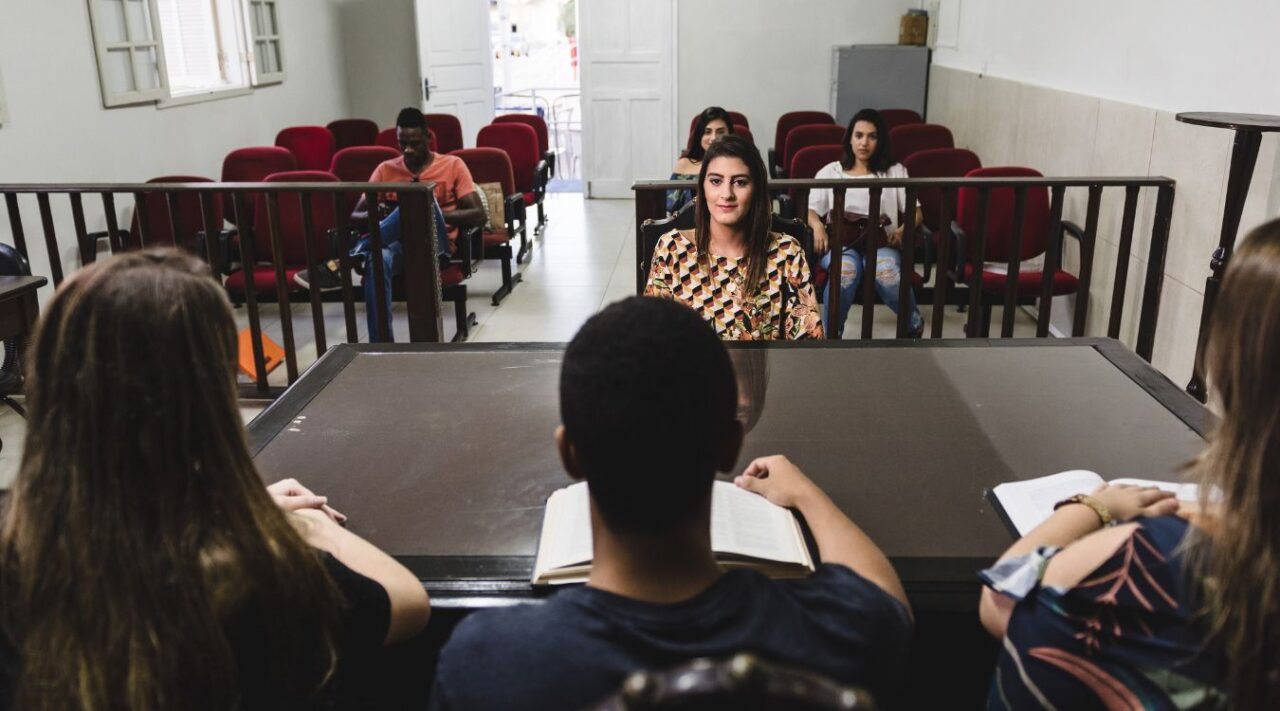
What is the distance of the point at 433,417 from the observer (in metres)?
1.75

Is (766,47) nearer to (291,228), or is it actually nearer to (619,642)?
(291,228)

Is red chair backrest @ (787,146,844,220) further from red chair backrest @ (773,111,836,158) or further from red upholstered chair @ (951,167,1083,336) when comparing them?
red chair backrest @ (773,111,836,158)

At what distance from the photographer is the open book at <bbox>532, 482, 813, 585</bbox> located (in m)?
1.17

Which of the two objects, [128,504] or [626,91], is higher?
[626,91]

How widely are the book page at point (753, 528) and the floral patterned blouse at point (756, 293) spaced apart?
1.31 metres

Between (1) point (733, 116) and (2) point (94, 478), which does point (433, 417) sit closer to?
(2) point (94, 478)

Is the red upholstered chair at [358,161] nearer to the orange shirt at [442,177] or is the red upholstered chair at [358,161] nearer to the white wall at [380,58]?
the orange shirt at [442,177]

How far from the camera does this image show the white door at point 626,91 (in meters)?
8.20

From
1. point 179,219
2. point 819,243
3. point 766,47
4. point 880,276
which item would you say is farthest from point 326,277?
point 766,47

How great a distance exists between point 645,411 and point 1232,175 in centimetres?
254

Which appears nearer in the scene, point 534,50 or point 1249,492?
point 1249,492

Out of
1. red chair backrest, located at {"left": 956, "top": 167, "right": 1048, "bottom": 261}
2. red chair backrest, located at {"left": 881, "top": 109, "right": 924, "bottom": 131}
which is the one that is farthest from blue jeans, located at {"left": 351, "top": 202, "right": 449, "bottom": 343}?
red chair backrest, located at {"left": 881, "top": 109, "right": 924, "bottom": 131}

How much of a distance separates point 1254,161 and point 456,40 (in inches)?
269

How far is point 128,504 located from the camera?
0.89 meters
